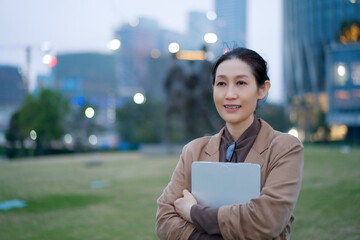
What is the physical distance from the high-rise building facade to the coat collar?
29.0 ft

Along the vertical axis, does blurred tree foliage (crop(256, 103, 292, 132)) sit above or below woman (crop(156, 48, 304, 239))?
below

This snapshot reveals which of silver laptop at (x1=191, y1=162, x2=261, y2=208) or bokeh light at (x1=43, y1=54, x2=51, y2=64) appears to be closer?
silver laptop at (x1=191, y1=162, x2=261, y2=208)

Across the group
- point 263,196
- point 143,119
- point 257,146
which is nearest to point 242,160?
point 257,146

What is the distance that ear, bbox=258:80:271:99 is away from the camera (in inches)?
74.2

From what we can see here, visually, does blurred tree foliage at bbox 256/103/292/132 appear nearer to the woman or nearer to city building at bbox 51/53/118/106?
the woman

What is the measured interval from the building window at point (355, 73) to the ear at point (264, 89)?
40.7 m

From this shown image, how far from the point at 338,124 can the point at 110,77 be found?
60025 mm

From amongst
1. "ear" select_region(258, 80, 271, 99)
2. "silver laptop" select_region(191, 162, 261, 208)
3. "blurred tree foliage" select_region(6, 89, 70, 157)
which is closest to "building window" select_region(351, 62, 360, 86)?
"blurred tree foliage" select_region(6, 89, 70, 157)

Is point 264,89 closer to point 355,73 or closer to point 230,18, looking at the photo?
point 230,18

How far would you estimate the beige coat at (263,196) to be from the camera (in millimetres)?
1603

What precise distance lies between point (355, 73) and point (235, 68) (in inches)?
1641

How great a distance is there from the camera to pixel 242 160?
181cm

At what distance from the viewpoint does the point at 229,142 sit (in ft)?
6.18

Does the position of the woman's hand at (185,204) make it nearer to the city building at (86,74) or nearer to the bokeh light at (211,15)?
the bokeh light at (211,15)
